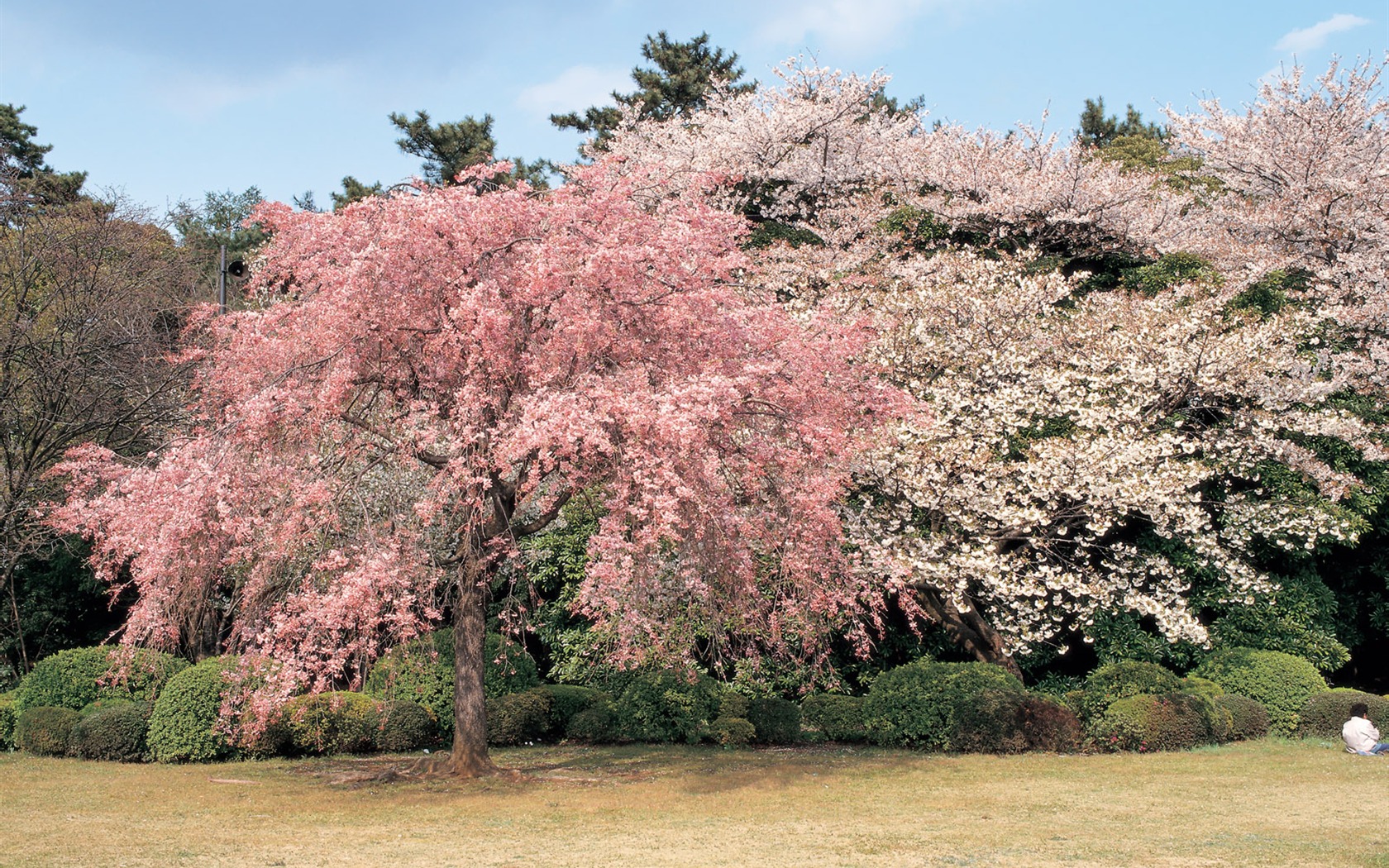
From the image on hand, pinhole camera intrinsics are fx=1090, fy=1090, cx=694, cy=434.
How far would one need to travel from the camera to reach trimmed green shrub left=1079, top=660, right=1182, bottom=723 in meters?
13.5

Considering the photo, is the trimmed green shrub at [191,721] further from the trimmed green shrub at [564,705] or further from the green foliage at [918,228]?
the green foliage at [918,228]

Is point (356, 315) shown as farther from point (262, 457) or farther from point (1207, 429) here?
point (1207, 429)

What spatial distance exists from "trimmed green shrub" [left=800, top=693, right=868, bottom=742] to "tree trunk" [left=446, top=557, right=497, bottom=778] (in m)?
4.80

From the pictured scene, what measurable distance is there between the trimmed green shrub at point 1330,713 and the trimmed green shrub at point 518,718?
9908 millimetres

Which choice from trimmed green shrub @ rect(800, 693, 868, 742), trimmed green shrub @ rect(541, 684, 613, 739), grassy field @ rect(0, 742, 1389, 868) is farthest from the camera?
trimmed green shrub @ rect(541, 684, 613, 739)

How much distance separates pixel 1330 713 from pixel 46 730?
52.6ft

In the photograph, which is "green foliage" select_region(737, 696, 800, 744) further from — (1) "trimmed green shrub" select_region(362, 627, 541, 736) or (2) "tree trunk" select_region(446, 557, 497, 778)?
(2) "tree trunk" select_region(446, 557, 497, 778)

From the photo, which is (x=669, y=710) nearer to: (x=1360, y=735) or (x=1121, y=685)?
(x=1121, y=685)

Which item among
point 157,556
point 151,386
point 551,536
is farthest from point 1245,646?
point 151,386

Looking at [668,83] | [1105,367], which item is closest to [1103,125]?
[668,83]

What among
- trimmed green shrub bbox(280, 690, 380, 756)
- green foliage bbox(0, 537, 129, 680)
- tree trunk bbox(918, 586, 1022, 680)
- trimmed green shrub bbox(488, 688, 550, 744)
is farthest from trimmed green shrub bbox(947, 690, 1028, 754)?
green foliage bbox(0, 537, 129, 680)

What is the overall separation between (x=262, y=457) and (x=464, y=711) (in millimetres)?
3363

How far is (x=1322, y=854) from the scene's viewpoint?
7844 millimetres

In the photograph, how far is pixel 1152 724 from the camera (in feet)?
42.8
